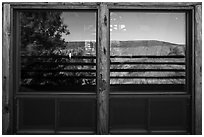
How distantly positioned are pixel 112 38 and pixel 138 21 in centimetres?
45

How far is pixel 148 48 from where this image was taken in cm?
546

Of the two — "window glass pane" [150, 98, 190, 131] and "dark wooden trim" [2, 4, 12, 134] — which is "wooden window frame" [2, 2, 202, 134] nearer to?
"dark wooden trim" [2, 4, 12, 134]

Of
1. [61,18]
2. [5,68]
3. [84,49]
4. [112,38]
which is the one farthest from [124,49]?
[5,68]

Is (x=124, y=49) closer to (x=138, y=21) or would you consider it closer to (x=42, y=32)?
(x=138, y=21)

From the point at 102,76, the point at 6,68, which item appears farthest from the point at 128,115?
the point at 6,68

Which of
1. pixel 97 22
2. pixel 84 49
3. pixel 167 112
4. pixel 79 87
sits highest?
pixel 97 22

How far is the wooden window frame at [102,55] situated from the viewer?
17.2ft

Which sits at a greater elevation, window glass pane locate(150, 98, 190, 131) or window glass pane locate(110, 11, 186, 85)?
window glass pane locate(110, 11, 186, 85)

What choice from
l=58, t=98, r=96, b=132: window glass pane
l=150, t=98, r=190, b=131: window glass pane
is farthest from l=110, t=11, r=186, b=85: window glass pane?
l=58, t=98, r=96, b=132: window glass pane

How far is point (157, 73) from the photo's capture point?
5461 millimetres

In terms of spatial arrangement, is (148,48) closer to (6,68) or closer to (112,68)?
(112,68)

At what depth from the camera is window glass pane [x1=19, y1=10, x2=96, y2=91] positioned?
5.43m

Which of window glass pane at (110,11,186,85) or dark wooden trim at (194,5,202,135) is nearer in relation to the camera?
dark wooden trim at (194,5,202,135)

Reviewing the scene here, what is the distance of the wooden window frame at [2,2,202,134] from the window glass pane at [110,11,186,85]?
173mm
